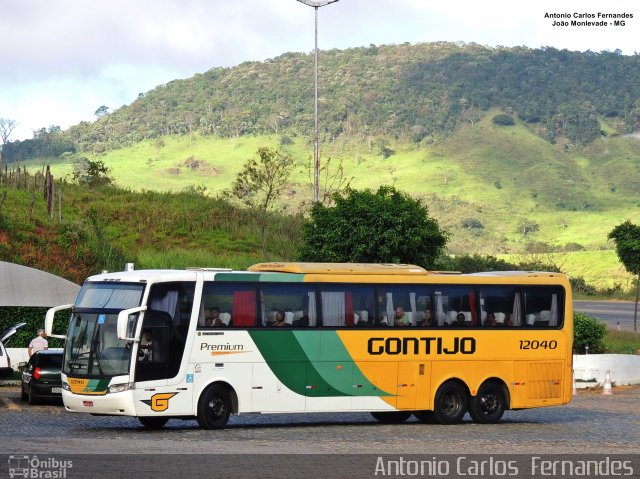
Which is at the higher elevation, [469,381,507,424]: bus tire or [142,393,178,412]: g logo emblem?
[142,393,178,412]: g logo emblem

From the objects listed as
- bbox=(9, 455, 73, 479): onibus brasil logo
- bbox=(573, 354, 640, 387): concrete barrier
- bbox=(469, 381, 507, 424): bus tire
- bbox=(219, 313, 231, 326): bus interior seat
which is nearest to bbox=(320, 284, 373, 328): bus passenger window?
bbox=(219, 313, 231, 326): bus interior seat

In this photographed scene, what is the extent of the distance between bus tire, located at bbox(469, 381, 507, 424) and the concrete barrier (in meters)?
12.7

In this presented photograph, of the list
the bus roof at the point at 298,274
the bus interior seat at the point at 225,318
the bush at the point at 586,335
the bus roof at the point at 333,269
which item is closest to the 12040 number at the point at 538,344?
the bus roof at the point at 298,274

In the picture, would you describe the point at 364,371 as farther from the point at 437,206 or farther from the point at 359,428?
the point at 437,206

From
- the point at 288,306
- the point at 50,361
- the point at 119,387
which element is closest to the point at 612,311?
the point at 50,361

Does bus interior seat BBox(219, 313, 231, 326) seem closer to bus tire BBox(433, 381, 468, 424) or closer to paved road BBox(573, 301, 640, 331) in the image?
bus tire BBox(433, 381, 468, 424)

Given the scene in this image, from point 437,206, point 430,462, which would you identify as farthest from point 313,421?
point 437,206

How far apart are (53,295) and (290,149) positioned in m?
148

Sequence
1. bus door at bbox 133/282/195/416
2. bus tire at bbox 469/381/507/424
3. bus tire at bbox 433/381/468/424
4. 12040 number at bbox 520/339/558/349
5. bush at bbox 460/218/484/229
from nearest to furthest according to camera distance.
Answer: bus door at bbox 133/282/195/416
bus tire at bbox 433/381/468/424
bus tire at bbox 469/381/507/424
12040 number at bbox 520/339/558/349
bush at bbox 460/218/484/229

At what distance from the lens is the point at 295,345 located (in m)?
23.8

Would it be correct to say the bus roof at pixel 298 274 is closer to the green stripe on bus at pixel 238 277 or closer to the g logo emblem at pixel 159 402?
the green stripe on bus at pixel 238 277

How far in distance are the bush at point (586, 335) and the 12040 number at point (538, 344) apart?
16.8 meters

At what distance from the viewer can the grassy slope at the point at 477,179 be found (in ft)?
510

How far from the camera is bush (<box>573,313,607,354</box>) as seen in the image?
141 feet
